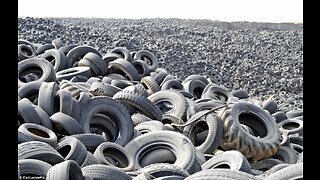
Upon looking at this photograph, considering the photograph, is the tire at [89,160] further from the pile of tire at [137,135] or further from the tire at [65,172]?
the tire at [65,172]

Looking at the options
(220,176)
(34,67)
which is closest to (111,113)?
(34,67)

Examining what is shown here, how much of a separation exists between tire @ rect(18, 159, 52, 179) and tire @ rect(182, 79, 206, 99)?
6434mm

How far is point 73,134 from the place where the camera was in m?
5.88

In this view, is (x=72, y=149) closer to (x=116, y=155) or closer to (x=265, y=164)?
(x=116, y=155)

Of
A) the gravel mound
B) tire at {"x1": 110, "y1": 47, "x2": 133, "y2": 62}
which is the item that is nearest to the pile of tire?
tire at {"x1": 110, "y1": 47, "x2": 133, "y2": 62}

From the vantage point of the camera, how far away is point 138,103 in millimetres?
7254

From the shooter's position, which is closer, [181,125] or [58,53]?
[181,125]

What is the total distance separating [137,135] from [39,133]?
1462 mm

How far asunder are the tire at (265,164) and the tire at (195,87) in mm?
3621

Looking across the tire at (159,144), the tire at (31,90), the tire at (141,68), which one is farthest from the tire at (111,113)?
the tire at (141,68)

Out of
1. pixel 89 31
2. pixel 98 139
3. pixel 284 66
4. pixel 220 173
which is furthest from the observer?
pixel 89 31
